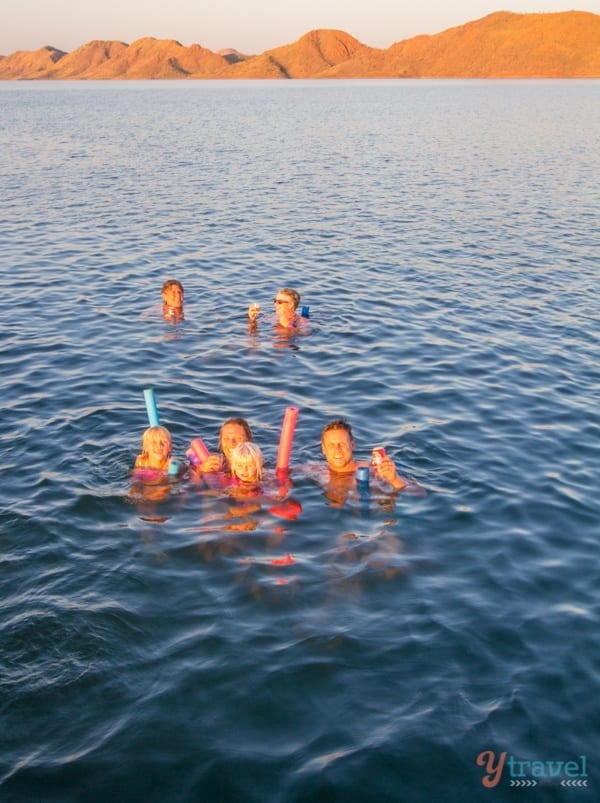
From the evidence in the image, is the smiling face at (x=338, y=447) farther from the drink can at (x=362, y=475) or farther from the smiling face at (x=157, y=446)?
the smiling face at (x=157, y=446)

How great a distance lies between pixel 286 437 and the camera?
10062 mm

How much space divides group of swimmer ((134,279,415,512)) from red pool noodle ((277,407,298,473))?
2 cm

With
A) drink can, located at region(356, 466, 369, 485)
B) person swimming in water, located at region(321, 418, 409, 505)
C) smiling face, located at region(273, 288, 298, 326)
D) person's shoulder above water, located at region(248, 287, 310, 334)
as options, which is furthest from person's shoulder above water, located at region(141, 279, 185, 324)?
drink can, located at region(356, 466, 369, 485)

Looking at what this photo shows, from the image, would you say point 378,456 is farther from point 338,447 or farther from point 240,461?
point 240,461

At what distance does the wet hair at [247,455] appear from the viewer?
9711 millimetres

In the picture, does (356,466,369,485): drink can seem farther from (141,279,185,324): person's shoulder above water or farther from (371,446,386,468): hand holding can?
→ (141,279,185,324): person's shoulder above water

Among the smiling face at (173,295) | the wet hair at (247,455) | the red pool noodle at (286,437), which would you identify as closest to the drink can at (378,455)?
the red pool noodle at (286,437)

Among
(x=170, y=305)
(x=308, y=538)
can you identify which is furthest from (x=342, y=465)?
(x=170, y=305)

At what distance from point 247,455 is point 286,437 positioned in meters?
0.63

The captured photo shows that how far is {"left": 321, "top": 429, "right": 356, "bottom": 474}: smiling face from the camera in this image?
10.1 meters

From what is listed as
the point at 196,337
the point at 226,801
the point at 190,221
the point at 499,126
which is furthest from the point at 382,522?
the point at 499,126

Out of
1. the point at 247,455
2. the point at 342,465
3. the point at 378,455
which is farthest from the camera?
the point at 342,465

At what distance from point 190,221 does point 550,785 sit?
2599 centimetres

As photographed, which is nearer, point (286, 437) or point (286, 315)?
point (286, 437)
